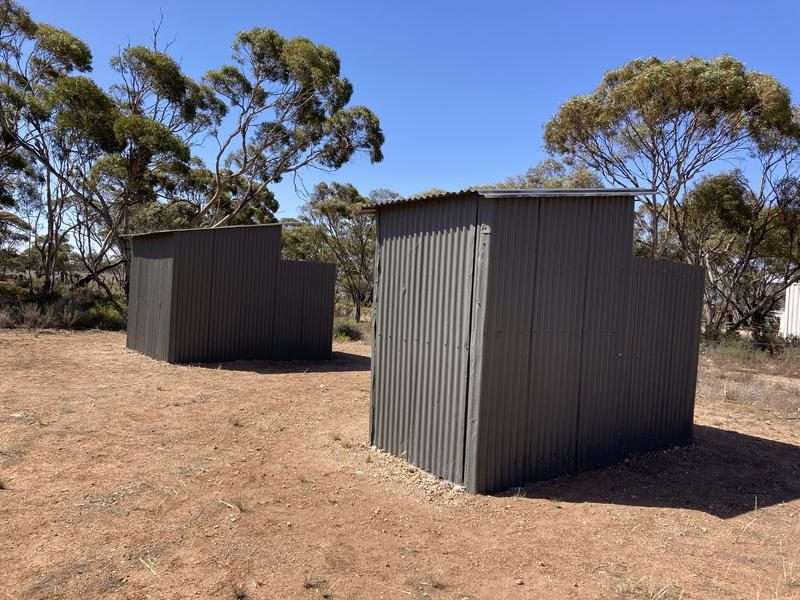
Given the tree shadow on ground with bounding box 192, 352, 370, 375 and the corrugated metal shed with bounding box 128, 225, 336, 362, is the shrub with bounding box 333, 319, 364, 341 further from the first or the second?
the corrugated metal shed with bounding box 128, 225, 336, 362

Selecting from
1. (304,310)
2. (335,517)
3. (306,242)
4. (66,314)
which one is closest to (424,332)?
(335,517)

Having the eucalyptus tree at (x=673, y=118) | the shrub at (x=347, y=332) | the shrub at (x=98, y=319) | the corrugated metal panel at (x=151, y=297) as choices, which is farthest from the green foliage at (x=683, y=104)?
the shrub at (x=98, y=319)

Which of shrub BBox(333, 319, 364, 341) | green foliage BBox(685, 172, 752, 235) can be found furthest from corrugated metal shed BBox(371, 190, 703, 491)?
green foliage BBox(685, 172, 752, 235)

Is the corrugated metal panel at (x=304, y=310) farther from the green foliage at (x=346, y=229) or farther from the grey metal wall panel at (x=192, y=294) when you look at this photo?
the green foliage at (x=346, y=229)

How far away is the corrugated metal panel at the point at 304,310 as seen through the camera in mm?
12805

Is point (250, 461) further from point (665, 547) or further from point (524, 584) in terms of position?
point (665, 547)

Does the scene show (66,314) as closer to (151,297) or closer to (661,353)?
(151,297)

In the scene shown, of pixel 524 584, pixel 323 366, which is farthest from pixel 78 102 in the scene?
pixel 524 584

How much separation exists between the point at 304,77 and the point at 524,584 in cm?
1997

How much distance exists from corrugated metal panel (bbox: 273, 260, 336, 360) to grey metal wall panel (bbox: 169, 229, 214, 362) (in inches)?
60.8

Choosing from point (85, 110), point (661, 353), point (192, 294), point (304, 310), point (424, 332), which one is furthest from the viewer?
point (85, 110)

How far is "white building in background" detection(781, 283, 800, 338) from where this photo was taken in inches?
884

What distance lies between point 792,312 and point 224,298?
21945 millimetres

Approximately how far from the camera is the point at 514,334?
5.06 m
